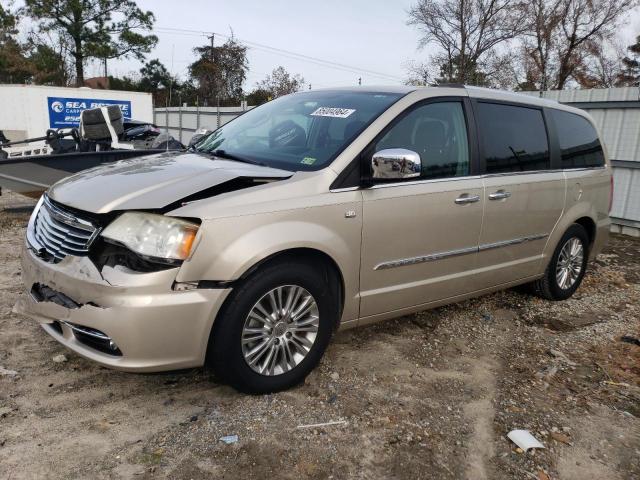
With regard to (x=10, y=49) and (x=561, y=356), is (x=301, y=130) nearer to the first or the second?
(x=561, y=356)

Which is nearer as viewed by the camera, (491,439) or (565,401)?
(491,439)

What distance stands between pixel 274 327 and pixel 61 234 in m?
1.26

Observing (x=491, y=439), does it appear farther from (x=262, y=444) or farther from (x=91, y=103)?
(x=91, y=103)

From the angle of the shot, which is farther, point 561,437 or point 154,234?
point 561,437

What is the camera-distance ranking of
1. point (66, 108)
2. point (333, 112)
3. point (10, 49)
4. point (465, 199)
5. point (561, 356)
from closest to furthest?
1. point (333, 112)
2. point (465, 199)
3. point (561, 356)
4. point (66, 108)
5. point (10, 49)

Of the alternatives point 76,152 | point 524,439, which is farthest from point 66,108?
point 524,439

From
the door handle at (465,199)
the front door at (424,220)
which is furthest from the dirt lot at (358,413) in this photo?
the door handle at (465,199)

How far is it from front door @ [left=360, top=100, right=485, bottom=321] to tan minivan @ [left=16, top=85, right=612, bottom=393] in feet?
0.04

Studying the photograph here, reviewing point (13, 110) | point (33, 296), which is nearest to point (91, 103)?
point (13, 110)

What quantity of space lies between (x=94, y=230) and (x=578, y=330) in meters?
3.84

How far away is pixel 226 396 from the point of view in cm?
302

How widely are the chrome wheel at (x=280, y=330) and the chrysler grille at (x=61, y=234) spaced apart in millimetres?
927

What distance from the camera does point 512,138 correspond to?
4.19m

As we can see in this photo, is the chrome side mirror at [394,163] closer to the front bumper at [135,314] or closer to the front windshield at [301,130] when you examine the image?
the front windshield at [301,130]
